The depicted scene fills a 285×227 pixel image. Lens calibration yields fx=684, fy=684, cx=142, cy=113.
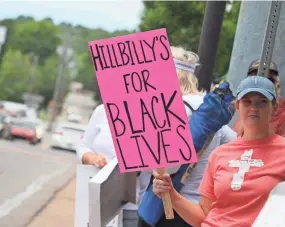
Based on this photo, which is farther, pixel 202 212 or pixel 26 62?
pixel 26 62

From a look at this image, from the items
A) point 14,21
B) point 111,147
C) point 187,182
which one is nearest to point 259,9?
point 111,147

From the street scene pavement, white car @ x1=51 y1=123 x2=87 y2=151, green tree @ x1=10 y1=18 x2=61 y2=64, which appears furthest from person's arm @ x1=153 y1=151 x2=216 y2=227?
green tree @ x1=10 y1=18 x2=61 y2=64

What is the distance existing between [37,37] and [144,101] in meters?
125

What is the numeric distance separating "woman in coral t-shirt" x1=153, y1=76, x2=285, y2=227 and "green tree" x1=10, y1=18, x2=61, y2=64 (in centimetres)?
11836

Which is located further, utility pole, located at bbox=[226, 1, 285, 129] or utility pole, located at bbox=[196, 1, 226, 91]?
utility pole, located at bbox=[196, 1, 226, 91]

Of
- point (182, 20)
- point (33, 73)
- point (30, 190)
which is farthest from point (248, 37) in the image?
point (33, 73)

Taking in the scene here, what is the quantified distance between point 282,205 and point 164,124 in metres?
0.86

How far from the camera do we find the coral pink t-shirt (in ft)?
9.25

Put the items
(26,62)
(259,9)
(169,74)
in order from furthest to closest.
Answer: (26,62), (259,9), (169,74)

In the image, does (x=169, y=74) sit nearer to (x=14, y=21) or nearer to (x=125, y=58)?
(x=125, y=58)

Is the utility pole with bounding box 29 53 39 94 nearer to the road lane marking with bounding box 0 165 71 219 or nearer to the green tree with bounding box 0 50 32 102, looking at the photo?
the green tree with bounding box 0 50 32 102

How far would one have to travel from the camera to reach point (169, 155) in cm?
303

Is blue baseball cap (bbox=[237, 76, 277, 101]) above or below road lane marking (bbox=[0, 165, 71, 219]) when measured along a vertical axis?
above

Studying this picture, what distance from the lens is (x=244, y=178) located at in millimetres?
2863
